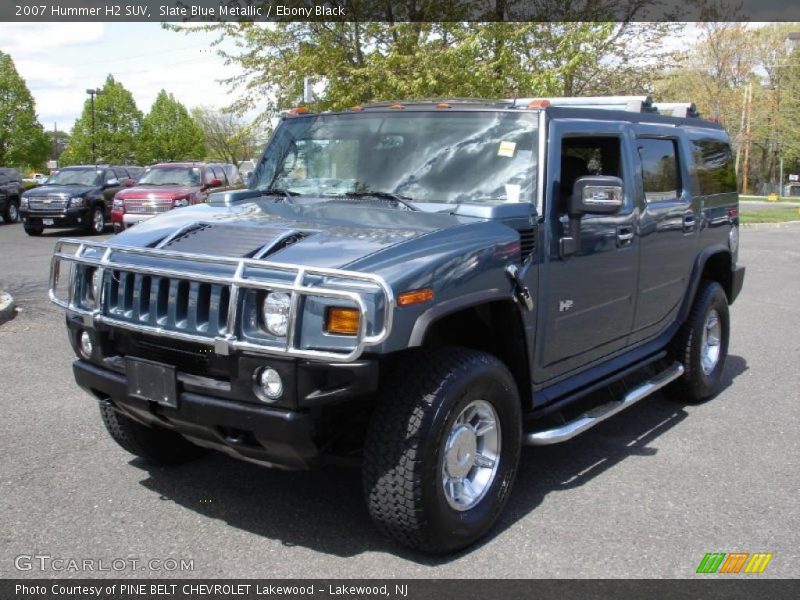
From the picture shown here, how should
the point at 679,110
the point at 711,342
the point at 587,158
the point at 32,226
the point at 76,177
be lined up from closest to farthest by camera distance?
the point at 587,158
the point at 679,110
the point at 711,342
the point at 32,226
the point at 76,177

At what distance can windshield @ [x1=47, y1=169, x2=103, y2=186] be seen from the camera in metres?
21.0

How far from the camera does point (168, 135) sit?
2393 inches

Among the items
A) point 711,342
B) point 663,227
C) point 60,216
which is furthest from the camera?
point 60,216

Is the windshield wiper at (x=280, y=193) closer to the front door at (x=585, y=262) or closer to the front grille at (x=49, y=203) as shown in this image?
the front door at (x=585, y=262)

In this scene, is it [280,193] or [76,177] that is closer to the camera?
[280,193]

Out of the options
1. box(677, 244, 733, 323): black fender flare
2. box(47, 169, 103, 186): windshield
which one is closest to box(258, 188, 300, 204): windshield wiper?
box(677, 244, 733, 323): black fender flare

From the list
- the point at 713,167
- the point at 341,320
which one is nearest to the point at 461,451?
the point at 341,320

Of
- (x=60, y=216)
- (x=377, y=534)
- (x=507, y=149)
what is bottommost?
(x=377, y=534)

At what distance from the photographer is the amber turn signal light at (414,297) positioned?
10.7 ft

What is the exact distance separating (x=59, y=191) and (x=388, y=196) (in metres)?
17.4

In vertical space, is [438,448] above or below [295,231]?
below

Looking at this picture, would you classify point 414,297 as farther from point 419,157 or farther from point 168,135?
point 168,135

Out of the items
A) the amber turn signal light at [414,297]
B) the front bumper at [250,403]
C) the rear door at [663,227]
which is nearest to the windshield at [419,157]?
the amber turn signal light at [414,297]
